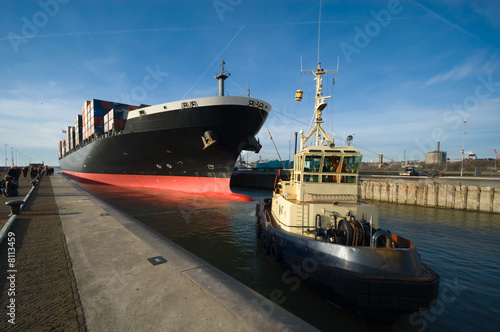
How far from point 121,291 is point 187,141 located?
17.6 m

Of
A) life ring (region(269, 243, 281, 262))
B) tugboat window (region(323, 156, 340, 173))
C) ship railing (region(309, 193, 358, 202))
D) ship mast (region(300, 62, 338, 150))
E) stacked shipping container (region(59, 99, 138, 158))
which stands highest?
stacked shipping container (region(59, 99, 138, 158))

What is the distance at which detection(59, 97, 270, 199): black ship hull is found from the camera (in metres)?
19.5

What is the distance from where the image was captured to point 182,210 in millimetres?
16047

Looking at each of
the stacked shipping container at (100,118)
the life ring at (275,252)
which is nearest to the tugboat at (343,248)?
the life ring at (275,252)

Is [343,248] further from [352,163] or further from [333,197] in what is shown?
[352,163]

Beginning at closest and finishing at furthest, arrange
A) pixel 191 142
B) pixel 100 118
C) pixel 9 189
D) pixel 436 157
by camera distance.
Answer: pixel 9 189, pixel 191 142, pixel 100 118, pixel 436 157

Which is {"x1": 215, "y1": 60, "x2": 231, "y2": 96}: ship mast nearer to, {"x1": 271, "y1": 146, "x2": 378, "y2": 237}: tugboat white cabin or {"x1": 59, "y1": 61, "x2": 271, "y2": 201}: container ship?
{"x1": 59, "y1": 61, "x2": 271, "y2": 201}: container ship

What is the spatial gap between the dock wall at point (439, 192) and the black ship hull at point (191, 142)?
11.6 metres

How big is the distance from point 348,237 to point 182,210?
13.0m

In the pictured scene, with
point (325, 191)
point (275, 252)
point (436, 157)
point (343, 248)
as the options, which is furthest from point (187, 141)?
point (436, 157)

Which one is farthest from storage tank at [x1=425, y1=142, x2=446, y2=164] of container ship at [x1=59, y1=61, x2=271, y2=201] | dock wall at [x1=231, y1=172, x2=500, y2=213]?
container ship at [x1=59, y1=61, x2=271, y2=201]

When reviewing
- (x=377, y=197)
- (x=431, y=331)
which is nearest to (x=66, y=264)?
(x=431, y=331)

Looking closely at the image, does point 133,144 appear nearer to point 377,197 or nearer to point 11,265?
point 11,265

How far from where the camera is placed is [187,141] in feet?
68.3
